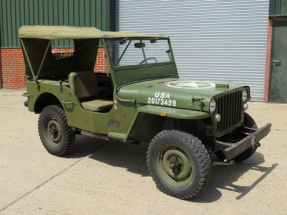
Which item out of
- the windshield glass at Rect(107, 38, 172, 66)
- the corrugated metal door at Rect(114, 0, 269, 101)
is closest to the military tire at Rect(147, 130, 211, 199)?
the windshield glass at Rect(107, 38, 172, 66)

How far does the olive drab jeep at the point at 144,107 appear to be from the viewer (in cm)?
362

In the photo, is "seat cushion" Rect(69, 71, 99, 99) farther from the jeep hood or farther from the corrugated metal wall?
the corrugated metal wall

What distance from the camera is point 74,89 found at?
472 cm

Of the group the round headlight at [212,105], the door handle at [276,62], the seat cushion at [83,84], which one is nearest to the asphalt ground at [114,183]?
the round headlight at [212,105]

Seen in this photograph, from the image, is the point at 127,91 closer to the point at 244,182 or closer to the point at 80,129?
the point at 80,129

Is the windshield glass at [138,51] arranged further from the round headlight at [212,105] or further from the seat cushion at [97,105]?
the round headlight at [212,105]

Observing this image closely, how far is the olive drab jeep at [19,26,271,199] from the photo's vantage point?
3.62 meters

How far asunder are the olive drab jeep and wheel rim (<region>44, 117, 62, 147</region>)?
0.02 m

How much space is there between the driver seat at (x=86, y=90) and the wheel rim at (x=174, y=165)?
1.19 metres

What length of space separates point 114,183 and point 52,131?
5.02 ft

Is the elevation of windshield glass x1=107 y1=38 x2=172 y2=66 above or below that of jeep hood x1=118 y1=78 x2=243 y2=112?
above

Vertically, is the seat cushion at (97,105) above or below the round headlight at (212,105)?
below

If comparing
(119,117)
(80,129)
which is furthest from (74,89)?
(119,117)

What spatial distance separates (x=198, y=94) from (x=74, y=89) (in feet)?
6.29
